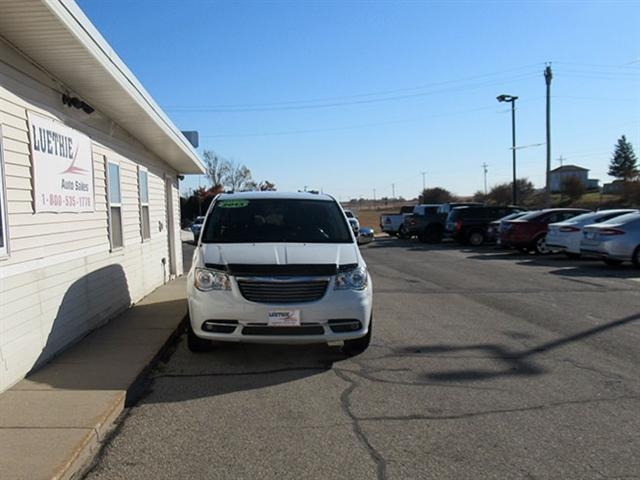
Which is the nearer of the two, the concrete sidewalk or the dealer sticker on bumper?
the concrete sidewalk

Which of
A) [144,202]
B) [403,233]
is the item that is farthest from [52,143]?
[403,233]

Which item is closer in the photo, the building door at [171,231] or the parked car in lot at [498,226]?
the building door at [171,231]

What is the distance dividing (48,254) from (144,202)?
5379 millimetres

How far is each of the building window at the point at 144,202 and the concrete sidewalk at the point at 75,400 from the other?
365 centimetres

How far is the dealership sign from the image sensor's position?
19.5ft

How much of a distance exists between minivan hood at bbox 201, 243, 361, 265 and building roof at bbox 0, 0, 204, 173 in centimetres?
231

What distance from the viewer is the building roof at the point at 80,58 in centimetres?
486

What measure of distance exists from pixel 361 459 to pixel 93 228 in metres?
5.45

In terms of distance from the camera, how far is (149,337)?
7.07 metres

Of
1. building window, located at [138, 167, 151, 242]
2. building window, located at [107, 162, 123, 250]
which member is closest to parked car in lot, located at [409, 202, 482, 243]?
building window, located at [138, 167, 151, 242]

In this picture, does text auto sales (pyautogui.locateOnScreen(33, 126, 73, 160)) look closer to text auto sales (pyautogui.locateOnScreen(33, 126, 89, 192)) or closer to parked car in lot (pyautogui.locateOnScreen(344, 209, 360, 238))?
text auto sales (pyautogui.locateOnScreen(33, 126, 89, 192))

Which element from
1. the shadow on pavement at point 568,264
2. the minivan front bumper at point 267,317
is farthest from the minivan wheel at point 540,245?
the minivan front bumper at point 267,317

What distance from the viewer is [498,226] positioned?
22562mm

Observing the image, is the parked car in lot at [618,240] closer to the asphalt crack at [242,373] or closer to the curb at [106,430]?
the asphalt crack at [242,373]
